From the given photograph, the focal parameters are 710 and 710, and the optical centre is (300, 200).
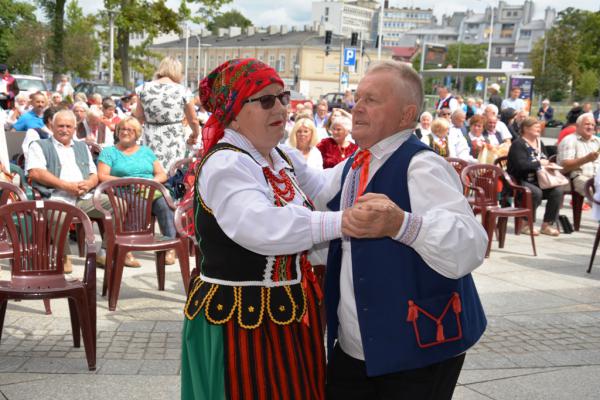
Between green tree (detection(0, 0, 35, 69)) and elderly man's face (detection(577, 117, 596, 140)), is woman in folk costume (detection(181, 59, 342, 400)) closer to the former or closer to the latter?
elderly man's face (detection(577, 117, 596, 140))

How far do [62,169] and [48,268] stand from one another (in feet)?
8.28

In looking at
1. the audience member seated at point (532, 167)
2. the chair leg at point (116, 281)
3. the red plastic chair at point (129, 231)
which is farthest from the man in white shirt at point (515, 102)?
the chair leg at point (116, 281)

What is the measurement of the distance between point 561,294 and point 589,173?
14.0ft

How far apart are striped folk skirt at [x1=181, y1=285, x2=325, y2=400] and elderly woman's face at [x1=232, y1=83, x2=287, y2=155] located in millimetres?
593

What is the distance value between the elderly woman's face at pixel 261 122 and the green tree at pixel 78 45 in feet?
162

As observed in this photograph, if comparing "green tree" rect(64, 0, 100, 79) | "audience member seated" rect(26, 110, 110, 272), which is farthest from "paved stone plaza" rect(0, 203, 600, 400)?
"green tree" rect(64, 0, 100, 79)

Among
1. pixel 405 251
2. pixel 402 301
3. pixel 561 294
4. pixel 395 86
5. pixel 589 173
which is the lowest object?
pixel 561 294

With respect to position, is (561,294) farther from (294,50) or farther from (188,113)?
(294,50)

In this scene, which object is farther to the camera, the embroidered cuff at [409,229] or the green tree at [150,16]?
the green tree at [150,16]

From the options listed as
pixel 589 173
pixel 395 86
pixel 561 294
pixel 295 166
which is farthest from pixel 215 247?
pixel 589 173

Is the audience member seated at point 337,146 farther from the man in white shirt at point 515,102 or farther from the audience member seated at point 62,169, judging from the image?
the man in white shirt at point 515,102

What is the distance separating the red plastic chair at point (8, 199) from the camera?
18.0 ft

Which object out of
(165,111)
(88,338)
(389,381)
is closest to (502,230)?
(165,111)

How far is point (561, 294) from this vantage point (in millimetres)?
6734
